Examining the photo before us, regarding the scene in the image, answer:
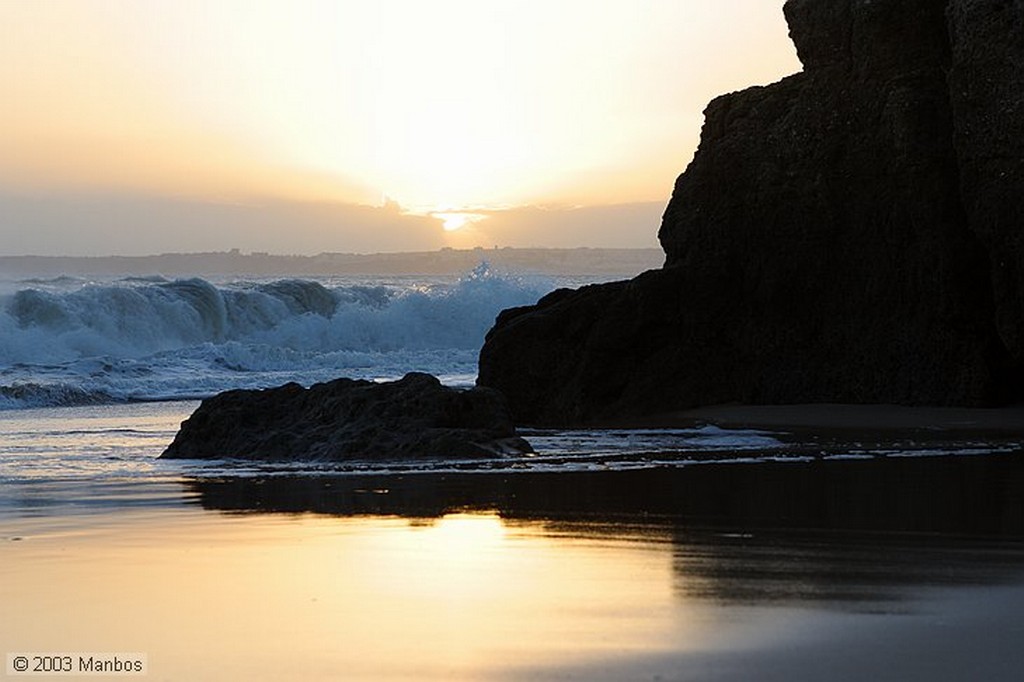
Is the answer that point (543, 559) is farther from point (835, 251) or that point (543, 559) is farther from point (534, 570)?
point (835, 251)

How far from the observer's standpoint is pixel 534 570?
696 cm

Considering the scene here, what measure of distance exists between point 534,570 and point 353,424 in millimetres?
6732

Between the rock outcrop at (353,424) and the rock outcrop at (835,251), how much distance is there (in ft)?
14.1

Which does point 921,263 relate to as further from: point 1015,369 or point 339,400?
point 339,400

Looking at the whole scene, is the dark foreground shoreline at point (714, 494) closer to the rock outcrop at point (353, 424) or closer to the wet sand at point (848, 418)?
the rock outcrop at point (353, 424)

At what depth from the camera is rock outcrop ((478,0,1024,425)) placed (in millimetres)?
15672

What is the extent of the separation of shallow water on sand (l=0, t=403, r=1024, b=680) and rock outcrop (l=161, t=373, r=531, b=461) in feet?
2.66

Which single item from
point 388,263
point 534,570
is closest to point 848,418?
point 534,570

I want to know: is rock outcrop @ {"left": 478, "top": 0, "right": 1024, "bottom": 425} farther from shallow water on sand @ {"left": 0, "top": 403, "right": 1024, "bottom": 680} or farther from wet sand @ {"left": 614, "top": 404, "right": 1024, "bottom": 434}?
shallow water on sand @ {"left": 0, "top": 403, "right": 1024, "bottom": 680}

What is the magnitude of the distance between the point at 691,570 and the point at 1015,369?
1039cm

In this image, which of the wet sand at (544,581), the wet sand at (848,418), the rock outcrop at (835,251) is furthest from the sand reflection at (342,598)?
the rock outcrop at (835,251)

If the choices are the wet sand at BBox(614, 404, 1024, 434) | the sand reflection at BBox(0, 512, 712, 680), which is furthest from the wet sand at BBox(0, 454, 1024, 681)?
the wet sand at BBox(614, 404, 1024, 434)

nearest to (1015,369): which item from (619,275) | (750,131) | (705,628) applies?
(750,131)

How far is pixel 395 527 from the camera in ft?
28.4
